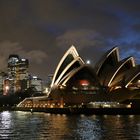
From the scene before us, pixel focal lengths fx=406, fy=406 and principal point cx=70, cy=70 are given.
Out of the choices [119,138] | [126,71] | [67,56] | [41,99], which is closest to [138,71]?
[126,71]

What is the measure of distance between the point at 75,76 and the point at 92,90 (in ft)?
16.2

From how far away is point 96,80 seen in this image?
85938 millimetres

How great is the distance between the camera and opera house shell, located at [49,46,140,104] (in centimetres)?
8288

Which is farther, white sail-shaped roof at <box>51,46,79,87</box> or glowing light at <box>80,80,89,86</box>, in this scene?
glowing light at <box>80,80,89,86</box>

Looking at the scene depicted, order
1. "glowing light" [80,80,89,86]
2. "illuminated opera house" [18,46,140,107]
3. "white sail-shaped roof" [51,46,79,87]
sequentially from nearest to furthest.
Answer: "illuminated opera house" [18,46,140,107], "white sail-shaped roof" [51,46,79,87], "glowing light" [80,80,89,86]

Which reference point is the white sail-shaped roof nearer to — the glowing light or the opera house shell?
the opera house shell

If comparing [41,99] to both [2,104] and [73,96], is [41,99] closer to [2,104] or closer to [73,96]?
[73,96]

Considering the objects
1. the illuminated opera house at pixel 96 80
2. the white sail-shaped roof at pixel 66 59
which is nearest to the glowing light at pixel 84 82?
the illuminated opera house at pixel 96 80

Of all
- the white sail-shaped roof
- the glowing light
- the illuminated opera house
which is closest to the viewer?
the illuminated opera house

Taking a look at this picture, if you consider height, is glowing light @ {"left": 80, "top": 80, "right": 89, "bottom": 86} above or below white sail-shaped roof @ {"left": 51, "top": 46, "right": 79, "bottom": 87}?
below

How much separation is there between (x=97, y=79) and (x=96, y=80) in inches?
12.6

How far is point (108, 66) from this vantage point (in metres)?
84.6

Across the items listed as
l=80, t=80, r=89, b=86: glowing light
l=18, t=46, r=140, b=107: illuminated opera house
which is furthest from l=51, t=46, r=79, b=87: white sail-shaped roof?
l=80, t=80, r=89, b=86: glowing light

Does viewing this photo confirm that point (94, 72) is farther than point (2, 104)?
No
